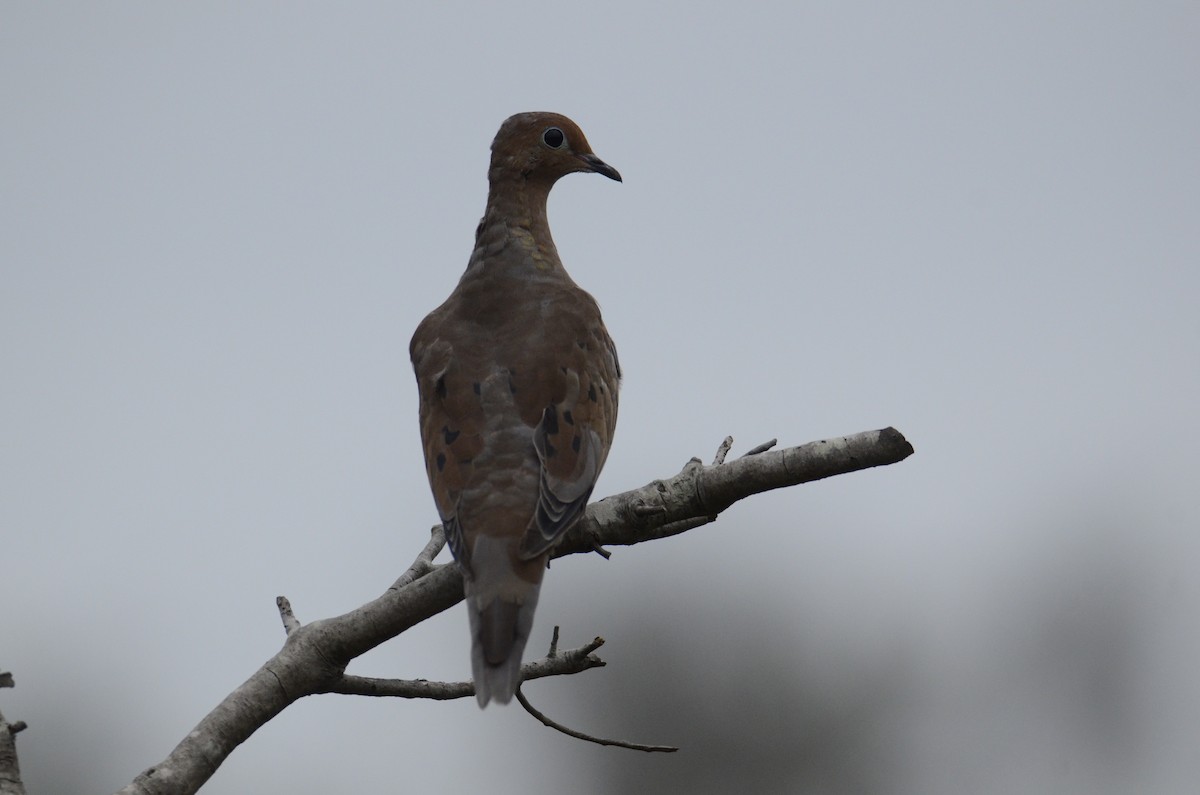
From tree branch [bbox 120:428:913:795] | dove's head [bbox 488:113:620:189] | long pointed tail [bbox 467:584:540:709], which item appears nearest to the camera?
tree branch [bbox 120:428:913:795]

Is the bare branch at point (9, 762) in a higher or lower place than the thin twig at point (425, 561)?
lower

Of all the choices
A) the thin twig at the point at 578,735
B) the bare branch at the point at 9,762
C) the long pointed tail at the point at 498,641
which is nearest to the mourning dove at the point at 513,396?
the long pointed tail at the point at 498,641

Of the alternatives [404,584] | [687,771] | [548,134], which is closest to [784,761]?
[687,771]

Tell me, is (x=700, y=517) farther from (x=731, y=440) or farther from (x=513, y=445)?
(x=513, y=445)

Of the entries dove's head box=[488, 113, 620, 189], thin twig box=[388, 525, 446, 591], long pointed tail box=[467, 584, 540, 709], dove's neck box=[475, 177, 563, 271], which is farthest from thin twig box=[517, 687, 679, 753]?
dove's head box=[488, 113, 620, 189]

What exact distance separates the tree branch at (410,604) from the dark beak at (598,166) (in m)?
2.04

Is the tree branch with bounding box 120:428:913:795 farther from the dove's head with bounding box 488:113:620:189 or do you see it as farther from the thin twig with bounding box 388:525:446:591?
the dove's head with bounding box 488:113:620:189

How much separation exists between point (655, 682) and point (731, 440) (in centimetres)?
1375

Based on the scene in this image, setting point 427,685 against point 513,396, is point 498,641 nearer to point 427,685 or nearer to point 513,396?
point 427,685

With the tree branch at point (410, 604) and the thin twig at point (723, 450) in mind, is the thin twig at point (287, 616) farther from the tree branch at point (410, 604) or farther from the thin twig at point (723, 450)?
the thin twig at point (723, 450)

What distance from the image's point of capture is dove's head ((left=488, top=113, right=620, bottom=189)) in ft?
17.8

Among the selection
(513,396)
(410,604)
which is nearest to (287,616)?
(410,604)

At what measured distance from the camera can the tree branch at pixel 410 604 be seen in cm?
311

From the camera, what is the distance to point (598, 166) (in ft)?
→ 17.9
